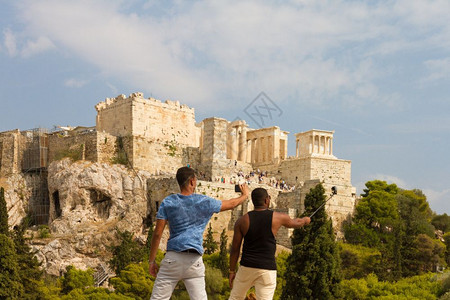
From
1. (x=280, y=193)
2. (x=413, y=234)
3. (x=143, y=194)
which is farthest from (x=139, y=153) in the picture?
Answer: (x=413, y=234)

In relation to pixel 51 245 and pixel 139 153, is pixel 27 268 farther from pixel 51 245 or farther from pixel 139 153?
pixel 139 153

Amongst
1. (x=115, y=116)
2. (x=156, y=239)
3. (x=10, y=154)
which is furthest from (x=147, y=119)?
(x=156, y=239)

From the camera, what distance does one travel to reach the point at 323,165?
163 ft

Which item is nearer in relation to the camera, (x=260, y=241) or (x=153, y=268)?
(x=153, y=268)

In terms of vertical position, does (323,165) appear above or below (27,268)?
above

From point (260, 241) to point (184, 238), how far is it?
3.79ft

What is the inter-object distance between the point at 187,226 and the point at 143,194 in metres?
35.3

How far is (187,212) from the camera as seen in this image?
25.3 ft

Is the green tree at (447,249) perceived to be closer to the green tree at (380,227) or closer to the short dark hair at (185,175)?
the green tree at (380,227)

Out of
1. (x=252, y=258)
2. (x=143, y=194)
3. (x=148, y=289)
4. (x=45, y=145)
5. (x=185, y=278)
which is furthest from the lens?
(x=45, y=145)

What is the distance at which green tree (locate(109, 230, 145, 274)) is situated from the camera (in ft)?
114

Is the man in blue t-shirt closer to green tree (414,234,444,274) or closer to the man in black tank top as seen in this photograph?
the man in black tank top

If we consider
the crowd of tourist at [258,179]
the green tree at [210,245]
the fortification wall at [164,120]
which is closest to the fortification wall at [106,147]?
the fortification wall at [164,120]

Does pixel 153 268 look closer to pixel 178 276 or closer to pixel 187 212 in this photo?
pixel 178 276
